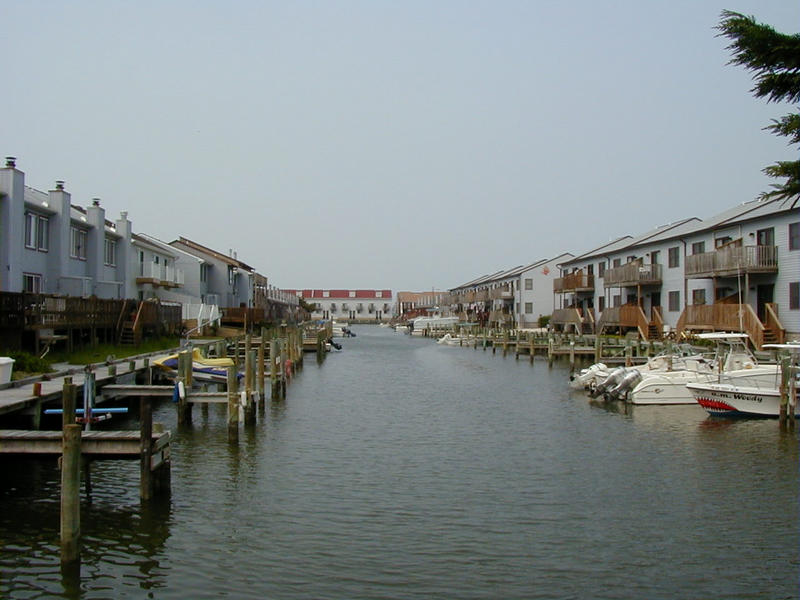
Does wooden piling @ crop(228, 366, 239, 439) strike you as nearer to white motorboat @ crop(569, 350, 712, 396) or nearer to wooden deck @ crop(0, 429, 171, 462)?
wooden deck @ crop(0, 429, 171, 462)

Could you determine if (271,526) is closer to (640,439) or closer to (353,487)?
(353,487)

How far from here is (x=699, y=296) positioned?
46250mm

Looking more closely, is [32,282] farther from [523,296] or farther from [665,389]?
[523,296]

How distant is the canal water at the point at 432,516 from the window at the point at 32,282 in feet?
50.2

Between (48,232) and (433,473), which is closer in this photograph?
(433,473)

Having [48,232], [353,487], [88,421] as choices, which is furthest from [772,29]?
[48,232]

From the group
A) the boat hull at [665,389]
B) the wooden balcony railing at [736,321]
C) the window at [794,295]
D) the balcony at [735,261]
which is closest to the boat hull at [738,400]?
the boat hull at [665,389]

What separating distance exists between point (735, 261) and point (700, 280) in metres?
7.07

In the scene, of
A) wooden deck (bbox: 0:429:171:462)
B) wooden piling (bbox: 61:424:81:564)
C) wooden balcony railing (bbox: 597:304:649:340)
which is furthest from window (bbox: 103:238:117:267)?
wooden piling (bbox: 61:424:81:564)

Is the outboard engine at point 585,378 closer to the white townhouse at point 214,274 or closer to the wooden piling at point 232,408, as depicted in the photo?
the wooden piling at point 232,408

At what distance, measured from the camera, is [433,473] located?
18109 mm

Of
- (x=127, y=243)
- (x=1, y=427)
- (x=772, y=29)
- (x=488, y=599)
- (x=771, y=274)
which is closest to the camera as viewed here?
(x=772, y=29)

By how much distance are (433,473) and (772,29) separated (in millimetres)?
12587

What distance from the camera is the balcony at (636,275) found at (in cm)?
5206
